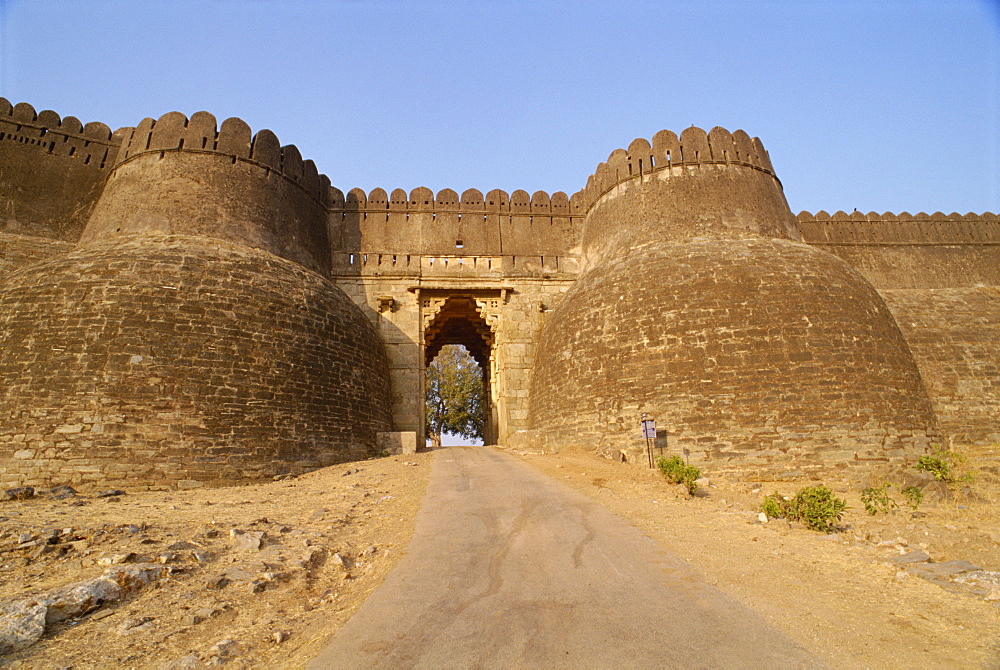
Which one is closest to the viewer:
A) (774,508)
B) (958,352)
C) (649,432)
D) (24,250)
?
(774,508)

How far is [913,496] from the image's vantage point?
7594 mm

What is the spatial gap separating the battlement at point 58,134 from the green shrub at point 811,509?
Result: 16.6 m

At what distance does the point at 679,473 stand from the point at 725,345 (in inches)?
138

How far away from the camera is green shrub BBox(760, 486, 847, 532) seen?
6.08 m

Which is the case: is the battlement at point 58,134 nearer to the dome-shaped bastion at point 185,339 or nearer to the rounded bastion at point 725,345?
the dome-shaped bastion at point 185,339

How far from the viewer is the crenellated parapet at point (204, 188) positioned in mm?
12148

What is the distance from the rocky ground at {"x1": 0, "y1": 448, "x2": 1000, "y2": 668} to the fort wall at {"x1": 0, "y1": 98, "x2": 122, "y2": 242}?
812cm

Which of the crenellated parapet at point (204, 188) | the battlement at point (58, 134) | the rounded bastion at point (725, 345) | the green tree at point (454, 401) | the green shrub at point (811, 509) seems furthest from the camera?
the green tree at point (454, 401)

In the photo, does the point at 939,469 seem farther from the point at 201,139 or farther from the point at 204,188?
the point at 201,139

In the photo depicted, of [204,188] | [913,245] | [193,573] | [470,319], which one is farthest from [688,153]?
[193,573]

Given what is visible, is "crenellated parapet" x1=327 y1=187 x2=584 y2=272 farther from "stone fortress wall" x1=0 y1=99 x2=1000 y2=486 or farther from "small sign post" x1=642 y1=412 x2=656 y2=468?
"small sign post" x1=642 y1=412 x2=656 y2=468

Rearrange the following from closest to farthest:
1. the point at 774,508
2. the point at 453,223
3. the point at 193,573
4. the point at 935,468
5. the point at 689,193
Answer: the point at 193,573
the point at 774,508
the point at 935,468
the point at 689,193
the point at 453,223

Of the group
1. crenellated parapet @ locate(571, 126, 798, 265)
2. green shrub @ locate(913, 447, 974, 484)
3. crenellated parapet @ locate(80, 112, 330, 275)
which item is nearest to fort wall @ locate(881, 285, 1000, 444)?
green shrub @ locate(913, 447, 974, 484)

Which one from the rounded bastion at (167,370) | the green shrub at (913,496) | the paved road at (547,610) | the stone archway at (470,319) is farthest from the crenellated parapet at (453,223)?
the paved road at (547,610)
